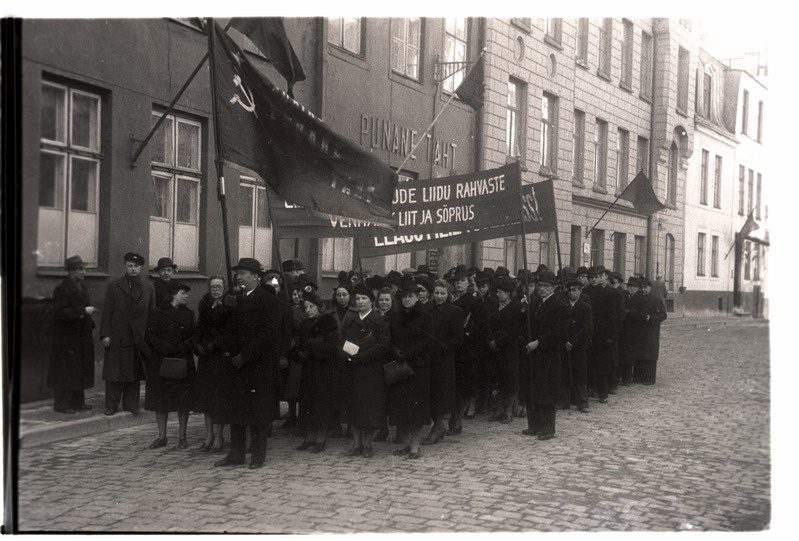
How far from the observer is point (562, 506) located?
6949 mm

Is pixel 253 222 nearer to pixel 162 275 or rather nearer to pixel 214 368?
pixel 162 275

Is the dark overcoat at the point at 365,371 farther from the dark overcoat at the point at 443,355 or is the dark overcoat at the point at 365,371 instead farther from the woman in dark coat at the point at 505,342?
the woman in dark coat at the point at 505,342

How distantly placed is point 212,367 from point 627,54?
692 cm

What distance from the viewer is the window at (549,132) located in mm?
20594

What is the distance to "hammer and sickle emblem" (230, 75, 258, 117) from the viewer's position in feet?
25.3

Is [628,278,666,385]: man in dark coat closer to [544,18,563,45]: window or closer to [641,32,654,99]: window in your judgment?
[641,32,654,99]: window

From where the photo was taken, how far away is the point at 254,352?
8047 mm

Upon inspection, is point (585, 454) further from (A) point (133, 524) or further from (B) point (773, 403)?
(A) point (133, 524)

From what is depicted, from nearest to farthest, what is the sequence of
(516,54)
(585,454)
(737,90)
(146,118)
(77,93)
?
(737,90) → (585,454) → (77,93) → (146,118) → (516,54)

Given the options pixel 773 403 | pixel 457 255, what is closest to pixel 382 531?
pixel 773 403

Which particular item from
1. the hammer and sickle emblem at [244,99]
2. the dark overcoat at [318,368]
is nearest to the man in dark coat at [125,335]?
the dark overcoat at [318,368]

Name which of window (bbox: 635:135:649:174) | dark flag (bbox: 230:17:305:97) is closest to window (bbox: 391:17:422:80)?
window (bbox: 635:135:649:174)

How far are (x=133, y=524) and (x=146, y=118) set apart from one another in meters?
6.64

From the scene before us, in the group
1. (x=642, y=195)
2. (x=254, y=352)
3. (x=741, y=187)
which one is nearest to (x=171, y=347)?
(x=254, y=352)
